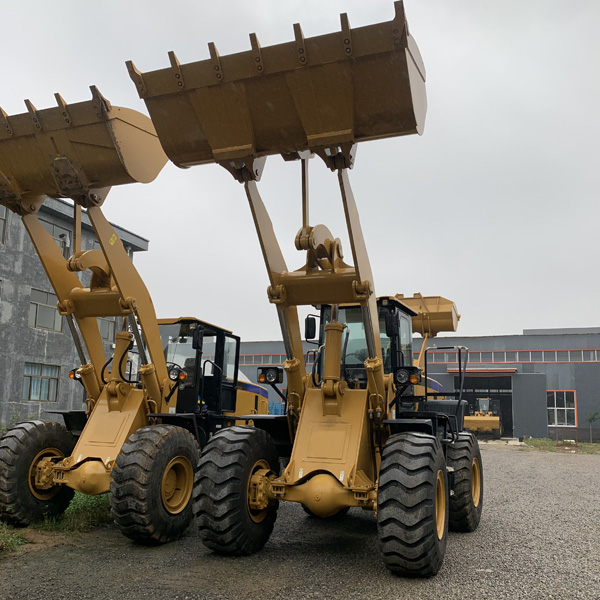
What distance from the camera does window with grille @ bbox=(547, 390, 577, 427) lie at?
39.2 m

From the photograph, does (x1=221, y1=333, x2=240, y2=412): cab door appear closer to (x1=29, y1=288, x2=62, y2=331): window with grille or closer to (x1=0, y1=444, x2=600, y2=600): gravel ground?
(x1=0, y1=444, x2=600, y2=600): gravel ground

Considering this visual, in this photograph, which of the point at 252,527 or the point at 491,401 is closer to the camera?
the point at 252,527

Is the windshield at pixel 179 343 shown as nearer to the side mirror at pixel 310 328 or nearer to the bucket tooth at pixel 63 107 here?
the side mirror at pixel 310 328

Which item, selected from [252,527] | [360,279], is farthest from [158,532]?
[360,279]

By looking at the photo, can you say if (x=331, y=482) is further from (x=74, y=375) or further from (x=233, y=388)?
(x=233, y=388)

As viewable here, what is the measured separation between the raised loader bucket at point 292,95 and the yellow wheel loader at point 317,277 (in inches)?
0.4

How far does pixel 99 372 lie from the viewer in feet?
27.0

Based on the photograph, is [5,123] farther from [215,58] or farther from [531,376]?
[531,376]

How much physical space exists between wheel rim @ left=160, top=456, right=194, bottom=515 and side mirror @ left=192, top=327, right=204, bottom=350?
2.17 meters

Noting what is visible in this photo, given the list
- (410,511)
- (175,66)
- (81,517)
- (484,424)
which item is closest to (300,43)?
(175,66)

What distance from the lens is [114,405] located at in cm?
774

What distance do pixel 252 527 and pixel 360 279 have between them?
2.79 metres

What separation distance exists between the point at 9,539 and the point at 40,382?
15859 millimetres

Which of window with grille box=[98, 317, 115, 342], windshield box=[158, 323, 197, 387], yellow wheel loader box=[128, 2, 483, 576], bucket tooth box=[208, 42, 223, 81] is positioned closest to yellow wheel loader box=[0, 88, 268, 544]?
yellow wheel loader box=[128, 2, 483, 576]
